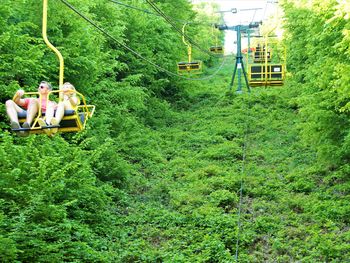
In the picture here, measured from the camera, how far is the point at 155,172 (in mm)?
16047

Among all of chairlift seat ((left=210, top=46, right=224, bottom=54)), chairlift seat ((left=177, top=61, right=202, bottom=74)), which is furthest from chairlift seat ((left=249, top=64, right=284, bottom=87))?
chairlift seat ((left=210, top=46, right=224, bottom=54))

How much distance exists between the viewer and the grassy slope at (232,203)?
10930 millimetres

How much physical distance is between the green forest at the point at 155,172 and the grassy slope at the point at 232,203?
4 cm

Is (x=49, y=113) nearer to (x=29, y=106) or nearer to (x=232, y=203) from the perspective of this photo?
(x=29, y=106)

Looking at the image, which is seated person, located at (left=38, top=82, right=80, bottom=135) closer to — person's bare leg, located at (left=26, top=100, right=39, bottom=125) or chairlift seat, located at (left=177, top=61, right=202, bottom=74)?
person's bare leg, located at (left=26, top=100, right=39, bottom=125)

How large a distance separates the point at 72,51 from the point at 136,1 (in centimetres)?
1021

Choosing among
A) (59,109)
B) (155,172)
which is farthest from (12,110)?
(155,172)

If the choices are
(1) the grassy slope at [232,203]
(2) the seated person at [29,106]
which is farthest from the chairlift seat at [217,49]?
(2) the seated person at [29,106]

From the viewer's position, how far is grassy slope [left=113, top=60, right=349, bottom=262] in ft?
35.9

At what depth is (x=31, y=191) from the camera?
9070 mm

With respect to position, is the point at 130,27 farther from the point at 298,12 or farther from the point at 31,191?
the point at 31,191

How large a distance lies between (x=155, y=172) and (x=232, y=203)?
11.4ft

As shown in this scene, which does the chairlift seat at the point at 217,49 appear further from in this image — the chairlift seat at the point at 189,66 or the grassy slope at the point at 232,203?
the grassy slope at the point at 232,203

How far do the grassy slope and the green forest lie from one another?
4 centimetres
